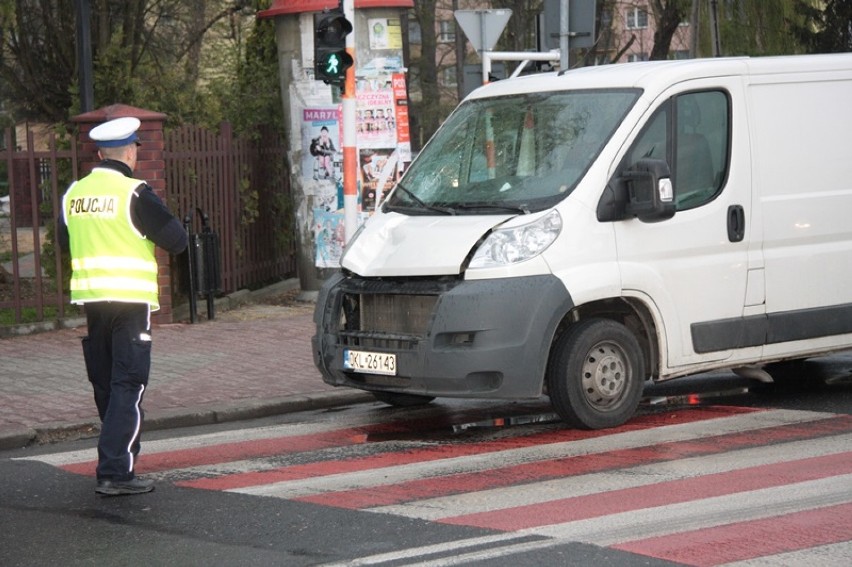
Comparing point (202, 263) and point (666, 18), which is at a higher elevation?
point (666, 18)

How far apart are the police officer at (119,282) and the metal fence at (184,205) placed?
6801mm

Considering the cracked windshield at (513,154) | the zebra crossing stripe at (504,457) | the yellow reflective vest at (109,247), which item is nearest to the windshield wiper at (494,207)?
the cracked windshield at (513,154)

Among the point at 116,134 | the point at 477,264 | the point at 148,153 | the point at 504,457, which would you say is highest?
the point at 148,153

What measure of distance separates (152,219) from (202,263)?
24.4ft

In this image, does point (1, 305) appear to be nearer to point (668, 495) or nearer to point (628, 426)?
point (628, 426)

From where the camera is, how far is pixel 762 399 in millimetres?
10500

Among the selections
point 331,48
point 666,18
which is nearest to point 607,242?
point 331,48

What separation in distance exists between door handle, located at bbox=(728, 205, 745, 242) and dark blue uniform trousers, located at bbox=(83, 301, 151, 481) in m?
3.70

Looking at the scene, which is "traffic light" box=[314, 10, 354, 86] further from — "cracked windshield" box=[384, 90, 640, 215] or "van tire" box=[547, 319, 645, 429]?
"van tire" box=[547, 319, 645, 429]

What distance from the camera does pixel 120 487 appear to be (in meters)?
7.63

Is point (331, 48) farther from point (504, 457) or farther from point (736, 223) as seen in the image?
point (504, 457)

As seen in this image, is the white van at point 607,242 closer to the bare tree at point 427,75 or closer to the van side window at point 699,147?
the van side window at point 699,147

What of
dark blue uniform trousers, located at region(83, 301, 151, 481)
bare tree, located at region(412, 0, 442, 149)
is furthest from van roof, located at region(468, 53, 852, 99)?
bare tree, located at region(412, 0, 442, 149)

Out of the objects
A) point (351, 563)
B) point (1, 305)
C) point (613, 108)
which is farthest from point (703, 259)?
point (1, 305)
